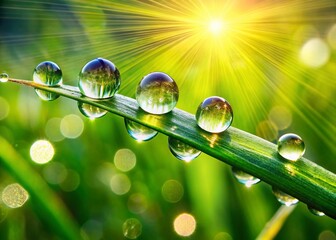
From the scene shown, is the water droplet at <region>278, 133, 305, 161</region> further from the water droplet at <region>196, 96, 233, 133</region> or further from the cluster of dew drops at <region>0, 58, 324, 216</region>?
the water droplet at <region>196, 96, 233, 133</region>

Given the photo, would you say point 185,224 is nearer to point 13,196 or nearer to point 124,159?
point 124,159

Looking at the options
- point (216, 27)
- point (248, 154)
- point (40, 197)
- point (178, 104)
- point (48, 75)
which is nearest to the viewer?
point (248, 154)

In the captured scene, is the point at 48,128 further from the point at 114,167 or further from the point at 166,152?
the point at 166,152

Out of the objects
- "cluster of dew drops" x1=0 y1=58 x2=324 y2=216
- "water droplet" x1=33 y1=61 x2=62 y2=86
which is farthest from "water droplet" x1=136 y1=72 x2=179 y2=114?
"water droplet" x1=33 y1=61 x2=62 y2=86

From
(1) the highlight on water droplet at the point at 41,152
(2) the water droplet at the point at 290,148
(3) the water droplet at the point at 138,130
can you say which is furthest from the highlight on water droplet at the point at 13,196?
(2) the water droplet at the point at 290,148

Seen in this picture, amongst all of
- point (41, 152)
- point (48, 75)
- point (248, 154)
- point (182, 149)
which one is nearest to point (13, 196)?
point (41, 152)

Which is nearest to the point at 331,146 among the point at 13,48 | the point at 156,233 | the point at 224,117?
the point at 156,233

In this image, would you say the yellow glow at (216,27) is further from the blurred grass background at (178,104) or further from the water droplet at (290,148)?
the water droplet at (290,148)
